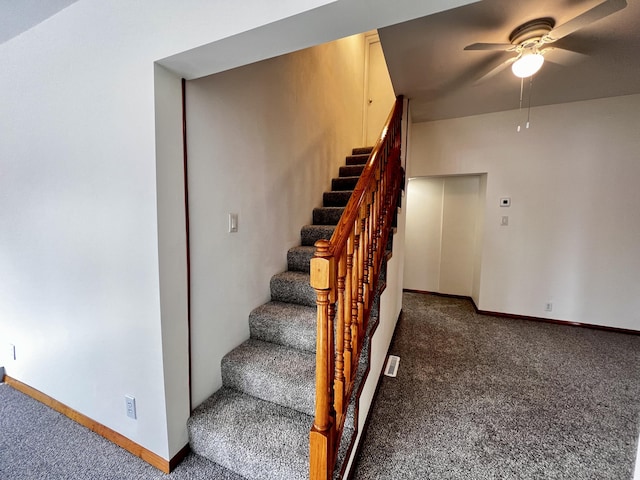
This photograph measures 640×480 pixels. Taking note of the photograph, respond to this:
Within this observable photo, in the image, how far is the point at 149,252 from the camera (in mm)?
1258

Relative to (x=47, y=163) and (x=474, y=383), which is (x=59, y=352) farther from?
(x=474, y=383)

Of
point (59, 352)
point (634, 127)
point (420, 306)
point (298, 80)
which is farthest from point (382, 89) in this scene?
point (59, 352)

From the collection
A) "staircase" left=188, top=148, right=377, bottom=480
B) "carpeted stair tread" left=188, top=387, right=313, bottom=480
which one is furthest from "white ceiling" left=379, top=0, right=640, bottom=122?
"carpeted stair tread" left=188, top=387, right=313, bottom=480

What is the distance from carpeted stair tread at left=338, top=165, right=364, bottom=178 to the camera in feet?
10.8

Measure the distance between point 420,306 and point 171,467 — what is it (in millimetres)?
3321

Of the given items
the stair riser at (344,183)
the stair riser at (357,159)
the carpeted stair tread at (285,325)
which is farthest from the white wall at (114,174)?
the stair riser at (357,159)

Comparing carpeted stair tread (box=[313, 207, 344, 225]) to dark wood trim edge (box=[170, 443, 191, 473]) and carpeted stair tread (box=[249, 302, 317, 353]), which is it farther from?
dark wood trim edge (box=[170, 443, 191, 473])

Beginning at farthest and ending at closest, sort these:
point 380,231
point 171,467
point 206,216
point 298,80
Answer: point 298,80, point 380,231, point 206,216, point 171,467

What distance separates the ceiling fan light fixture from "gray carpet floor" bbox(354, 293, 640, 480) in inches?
91.8

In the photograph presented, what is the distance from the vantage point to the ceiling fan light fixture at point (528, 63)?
71.8 inches

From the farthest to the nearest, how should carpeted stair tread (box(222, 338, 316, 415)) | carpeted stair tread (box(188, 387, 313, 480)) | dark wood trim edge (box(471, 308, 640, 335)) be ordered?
1. dark wood trim edge (box(471, 308, 640, 335))
2. carpeted stair tread (box(222, 338, 316, 415))
3. carpeted stair tread (box(188, 387, 313, 480))

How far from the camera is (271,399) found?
1.56 metres

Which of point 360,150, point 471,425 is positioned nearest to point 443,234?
point 360,150

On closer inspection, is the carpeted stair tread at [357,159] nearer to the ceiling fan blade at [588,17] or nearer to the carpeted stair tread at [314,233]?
the carpeted stair tread at [314,233]
